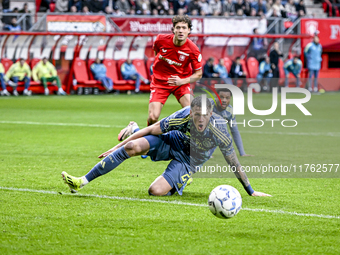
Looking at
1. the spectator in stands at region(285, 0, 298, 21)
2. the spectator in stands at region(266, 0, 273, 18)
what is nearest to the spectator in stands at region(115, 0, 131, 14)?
the spectator in stands at region(266, 0, 273, 18)

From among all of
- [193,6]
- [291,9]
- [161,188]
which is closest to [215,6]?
[193,6]

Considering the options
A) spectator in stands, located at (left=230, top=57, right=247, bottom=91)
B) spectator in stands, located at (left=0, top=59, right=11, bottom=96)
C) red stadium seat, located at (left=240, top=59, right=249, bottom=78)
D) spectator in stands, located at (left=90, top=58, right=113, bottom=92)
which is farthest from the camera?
red stadium seat, located at (left=240, top=59, right=249, bottom=78)

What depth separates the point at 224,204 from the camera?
493 cm

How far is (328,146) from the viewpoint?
10398 millimetres

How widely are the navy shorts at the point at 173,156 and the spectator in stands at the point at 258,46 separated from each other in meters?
21.5

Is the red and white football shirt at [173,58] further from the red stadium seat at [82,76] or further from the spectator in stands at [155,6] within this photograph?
the spectator in stands at [155,6]

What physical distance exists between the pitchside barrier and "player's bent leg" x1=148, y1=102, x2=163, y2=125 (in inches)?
569

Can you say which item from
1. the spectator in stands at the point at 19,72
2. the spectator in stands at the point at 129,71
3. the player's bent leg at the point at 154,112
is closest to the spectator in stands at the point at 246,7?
the spectator in stands at the point at 129,71

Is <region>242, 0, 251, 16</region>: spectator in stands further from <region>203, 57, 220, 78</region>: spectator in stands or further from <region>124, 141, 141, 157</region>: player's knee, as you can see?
<region>124, 141, 141, 157</region>: player's knee

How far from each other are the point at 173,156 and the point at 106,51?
1934cm

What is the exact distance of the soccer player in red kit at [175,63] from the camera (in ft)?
27.6

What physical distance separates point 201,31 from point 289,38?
4.09 metres

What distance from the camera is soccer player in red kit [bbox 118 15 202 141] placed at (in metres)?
8.42

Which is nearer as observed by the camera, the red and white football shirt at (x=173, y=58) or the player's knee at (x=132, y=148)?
the player's knee at (x=132, y=148)
